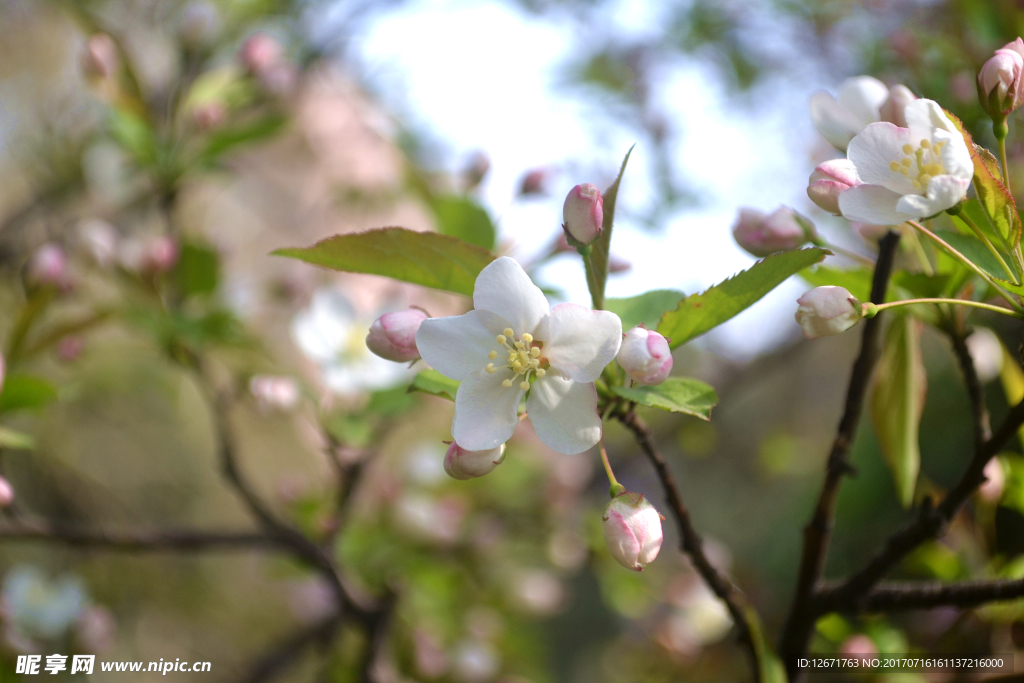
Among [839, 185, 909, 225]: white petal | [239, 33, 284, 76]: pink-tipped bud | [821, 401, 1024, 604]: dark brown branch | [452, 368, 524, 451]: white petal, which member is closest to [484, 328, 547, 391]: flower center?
[452, 368, 524, 451]: white petal

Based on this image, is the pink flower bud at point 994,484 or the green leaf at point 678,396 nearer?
the green leaf at point 678,396

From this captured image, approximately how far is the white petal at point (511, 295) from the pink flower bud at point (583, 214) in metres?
0.05

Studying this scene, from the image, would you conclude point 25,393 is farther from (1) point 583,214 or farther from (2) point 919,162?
(2) point 919,162

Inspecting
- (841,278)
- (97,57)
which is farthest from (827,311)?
(97,57)

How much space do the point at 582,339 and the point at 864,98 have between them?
0.36 m

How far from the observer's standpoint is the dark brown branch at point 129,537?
767 mm

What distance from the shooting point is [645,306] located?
1.73 feet

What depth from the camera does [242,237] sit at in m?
2.57

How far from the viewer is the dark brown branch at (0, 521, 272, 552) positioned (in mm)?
767

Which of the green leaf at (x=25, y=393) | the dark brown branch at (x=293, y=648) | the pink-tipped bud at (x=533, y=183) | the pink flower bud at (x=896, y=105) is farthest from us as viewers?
the dark brown branch at (x=293, y=648)

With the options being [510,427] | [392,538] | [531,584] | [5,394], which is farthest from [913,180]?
[531,584]

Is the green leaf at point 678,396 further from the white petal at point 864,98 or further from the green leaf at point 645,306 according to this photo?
the white petal at point 864,98

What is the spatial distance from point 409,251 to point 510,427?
15 cm

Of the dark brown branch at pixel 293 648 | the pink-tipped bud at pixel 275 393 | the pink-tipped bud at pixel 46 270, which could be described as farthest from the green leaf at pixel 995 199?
the dark brown branch at pixel 293 648
